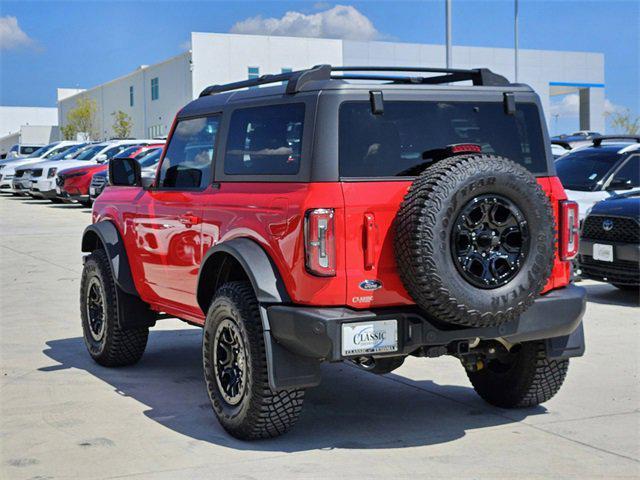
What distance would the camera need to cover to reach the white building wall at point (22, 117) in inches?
5113

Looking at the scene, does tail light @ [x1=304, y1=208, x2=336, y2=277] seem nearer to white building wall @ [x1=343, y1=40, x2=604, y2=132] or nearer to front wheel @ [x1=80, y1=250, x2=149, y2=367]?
front wheel @ [x1=80, y1=250, x2=149, y2=367]

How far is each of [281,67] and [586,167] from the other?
49560 mm

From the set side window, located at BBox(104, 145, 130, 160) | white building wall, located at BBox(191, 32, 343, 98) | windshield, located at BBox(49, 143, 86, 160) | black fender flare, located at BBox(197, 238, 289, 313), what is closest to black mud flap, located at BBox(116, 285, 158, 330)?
black fender flare, located at BBox(197, 238, 289, 313)

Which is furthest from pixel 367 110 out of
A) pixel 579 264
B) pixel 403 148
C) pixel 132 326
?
pixel 579 264

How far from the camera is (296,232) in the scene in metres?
5.24

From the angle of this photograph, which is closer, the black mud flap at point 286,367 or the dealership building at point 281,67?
the black mud flap at point 286,367

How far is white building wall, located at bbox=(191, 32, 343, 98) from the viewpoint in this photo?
193 ft

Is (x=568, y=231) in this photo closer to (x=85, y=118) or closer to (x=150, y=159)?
Answer: (x=150, y=159)

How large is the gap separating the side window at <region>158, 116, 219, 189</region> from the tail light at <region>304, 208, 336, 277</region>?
1.43 metres

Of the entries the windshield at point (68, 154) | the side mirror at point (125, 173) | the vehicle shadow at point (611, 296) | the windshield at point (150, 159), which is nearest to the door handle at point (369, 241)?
the side mirror at point (125, 173)

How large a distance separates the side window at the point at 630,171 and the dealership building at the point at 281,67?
46.2m

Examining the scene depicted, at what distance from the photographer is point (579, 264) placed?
36.4 ft

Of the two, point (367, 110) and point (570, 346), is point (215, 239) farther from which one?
point (570, 346)

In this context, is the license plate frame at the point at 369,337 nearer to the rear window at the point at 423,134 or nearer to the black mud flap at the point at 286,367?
the black mud flap at the point at 286,367
